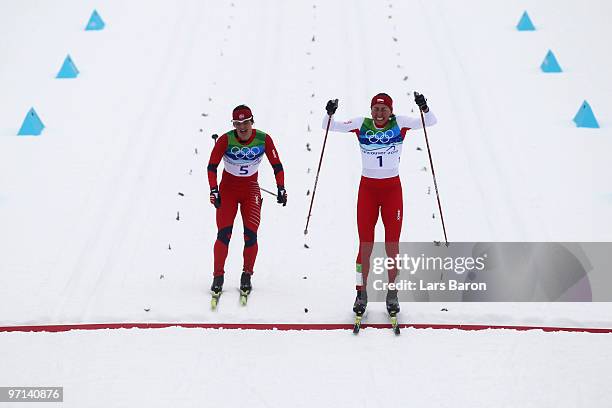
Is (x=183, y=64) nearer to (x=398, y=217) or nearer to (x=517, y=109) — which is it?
(x=517, y=109)

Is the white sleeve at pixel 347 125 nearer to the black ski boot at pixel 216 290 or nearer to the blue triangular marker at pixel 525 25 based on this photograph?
the black ski boot at pixel 216 290

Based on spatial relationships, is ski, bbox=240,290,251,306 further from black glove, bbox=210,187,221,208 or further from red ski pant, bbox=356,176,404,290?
red ski pant, bbox=356,176,404,290

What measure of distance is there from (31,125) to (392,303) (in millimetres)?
6965

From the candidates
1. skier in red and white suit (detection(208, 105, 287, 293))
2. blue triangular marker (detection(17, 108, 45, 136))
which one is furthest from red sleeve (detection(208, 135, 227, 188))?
blue triangular marker (detection(17, 108, 45, 136))

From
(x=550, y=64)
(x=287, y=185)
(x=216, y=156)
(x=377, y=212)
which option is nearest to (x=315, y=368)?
(x=377, y=212)

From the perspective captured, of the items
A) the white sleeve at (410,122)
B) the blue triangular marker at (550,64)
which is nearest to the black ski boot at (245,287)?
the white sleeve at (410,122)

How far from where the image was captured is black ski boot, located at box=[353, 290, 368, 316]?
6943mm

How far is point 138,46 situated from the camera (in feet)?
46.3

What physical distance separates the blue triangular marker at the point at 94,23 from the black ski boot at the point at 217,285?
9.34 metres

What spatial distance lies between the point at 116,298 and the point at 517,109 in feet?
24.0

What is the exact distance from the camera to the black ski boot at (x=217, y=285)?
732 centimetres

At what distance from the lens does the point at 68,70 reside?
13.0 meters

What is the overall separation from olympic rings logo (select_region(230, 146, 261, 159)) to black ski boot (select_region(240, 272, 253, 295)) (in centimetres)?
123

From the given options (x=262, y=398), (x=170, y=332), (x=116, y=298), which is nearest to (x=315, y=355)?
(x=262, y=398)
